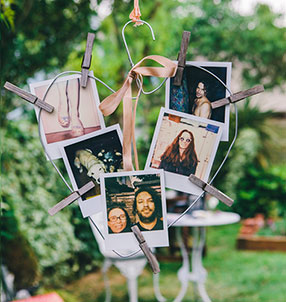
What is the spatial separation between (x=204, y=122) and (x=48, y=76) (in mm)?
2347

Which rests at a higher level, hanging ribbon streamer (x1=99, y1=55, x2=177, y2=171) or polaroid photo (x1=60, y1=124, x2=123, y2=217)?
hanging ribbon streamer (x1=99, y1=55, x2=177, y2=171)

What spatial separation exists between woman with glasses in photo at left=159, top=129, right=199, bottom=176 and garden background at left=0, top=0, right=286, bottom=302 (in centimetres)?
17

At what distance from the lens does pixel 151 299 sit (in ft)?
10.6

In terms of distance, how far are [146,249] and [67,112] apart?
32cm

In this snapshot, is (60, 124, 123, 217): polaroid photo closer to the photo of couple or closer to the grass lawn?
the photo of couple

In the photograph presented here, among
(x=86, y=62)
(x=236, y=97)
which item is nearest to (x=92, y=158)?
(x=86, y=62)

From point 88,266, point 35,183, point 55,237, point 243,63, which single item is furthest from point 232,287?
point 243,63

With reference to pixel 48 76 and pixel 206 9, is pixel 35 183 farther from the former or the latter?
pixel 206 9

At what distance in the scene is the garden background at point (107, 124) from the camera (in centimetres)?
255

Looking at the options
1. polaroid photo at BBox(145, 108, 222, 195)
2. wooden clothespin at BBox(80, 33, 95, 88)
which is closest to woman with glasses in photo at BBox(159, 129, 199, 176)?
polaroid photo at BBox(145, 108, 222, 195)

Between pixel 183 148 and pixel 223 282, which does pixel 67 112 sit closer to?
pixel 183 148

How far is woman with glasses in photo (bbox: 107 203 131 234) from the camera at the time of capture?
78 cm

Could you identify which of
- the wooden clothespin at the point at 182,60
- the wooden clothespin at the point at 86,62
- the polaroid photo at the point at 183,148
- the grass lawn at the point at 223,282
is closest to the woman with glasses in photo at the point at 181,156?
the polaroid photo at the point at 183,148

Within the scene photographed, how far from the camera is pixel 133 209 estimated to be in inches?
30.9
